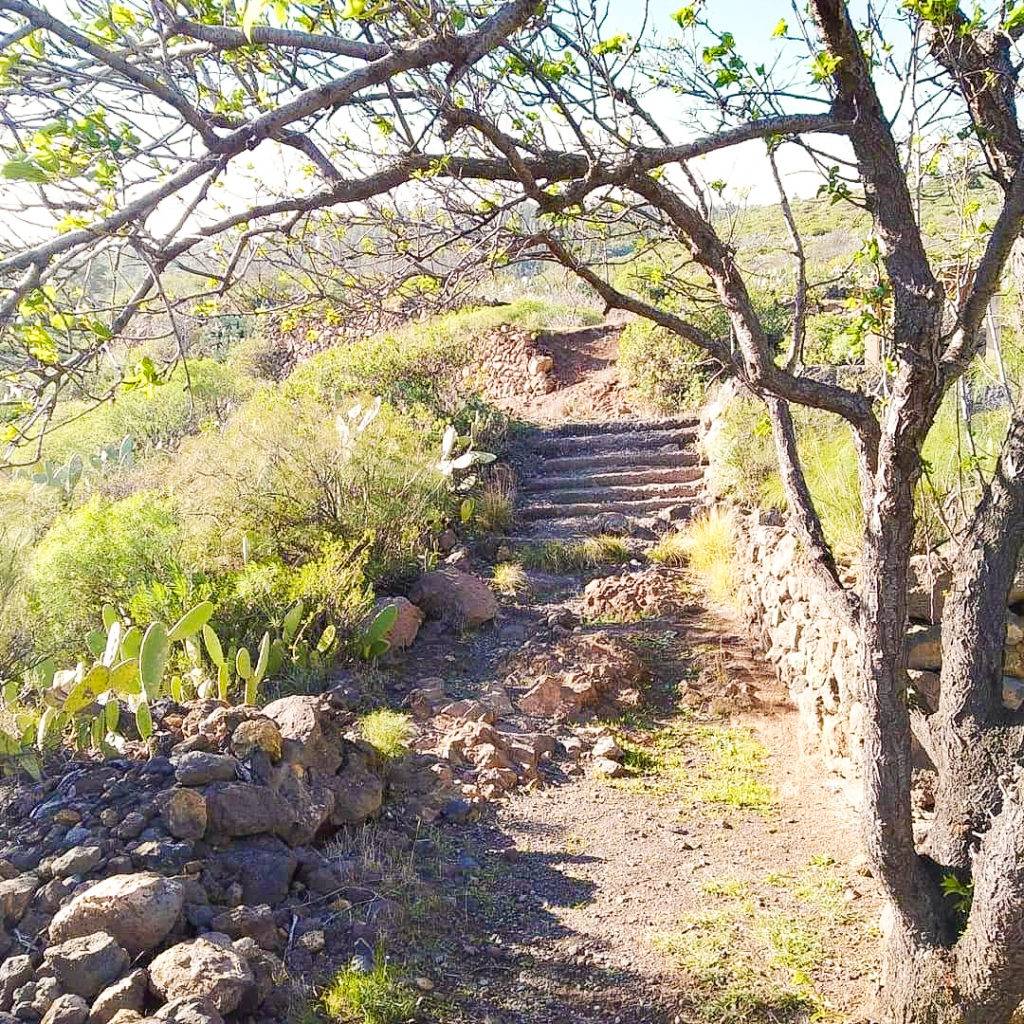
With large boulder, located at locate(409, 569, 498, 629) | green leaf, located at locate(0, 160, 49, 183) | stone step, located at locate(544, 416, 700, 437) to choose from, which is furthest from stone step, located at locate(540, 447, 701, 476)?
green leaf, located at locate(0, 160, 49, 183)

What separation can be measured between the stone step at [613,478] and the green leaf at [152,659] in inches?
239

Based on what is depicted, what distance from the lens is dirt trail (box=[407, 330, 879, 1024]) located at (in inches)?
116

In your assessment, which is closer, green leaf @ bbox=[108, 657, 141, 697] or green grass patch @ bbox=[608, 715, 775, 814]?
green leaf @ bbox=[108, 657, 141, 697]

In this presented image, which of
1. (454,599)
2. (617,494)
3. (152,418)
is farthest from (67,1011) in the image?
(152,418)

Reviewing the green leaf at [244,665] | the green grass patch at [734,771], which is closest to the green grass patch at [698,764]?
the green grass patch at [734,771]

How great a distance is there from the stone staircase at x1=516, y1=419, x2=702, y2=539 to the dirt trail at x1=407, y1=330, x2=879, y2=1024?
3.34 meters

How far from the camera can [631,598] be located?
6.95m

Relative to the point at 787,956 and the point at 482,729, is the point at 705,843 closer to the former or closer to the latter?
the point at 787,956

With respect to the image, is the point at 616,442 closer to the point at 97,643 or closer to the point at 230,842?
the point at 97,643

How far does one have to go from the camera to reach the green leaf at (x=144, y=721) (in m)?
3.87

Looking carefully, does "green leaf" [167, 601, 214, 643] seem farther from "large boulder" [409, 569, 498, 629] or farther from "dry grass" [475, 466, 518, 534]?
"dry grass" [475, 466, 518, 534]

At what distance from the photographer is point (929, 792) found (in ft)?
12.8

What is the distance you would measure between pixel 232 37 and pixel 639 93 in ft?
4.70

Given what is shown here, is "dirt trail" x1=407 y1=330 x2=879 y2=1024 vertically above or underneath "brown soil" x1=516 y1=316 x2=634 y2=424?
underneath
